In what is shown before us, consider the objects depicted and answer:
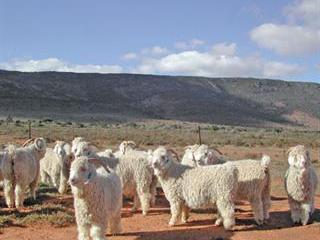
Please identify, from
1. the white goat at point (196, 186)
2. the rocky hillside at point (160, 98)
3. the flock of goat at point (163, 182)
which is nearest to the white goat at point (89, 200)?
the flock of goat at point (163, 182)

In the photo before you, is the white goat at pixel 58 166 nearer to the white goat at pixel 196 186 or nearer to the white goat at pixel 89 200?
the white goat at pixel 196 186

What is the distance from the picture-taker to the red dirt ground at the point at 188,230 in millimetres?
11633

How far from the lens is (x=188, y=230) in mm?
12305

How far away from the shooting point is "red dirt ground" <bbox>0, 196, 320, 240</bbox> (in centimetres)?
1163

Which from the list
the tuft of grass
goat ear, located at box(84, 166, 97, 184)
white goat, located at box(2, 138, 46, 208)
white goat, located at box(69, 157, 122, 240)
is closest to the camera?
white goat, located at box(69, 157, 122, 240)

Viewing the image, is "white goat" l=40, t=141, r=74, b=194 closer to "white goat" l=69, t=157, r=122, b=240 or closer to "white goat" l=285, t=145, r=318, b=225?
"white goat" l=69, t=157, r=122, b=240

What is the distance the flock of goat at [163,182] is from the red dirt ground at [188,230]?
28 cm

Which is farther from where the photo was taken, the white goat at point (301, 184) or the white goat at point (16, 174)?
the white goat at point (16, 174)

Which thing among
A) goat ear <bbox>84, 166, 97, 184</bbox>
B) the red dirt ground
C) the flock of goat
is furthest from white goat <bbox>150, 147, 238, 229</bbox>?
goat ear <bbox>84, 166, 97, 184</bbox>

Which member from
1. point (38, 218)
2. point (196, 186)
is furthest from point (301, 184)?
point (38, 218)

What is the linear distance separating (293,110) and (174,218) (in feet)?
337

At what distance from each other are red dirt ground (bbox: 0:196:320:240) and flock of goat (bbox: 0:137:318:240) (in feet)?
0.93

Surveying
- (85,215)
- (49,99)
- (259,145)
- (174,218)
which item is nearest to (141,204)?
(174,218)

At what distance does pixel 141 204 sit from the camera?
1420cm
